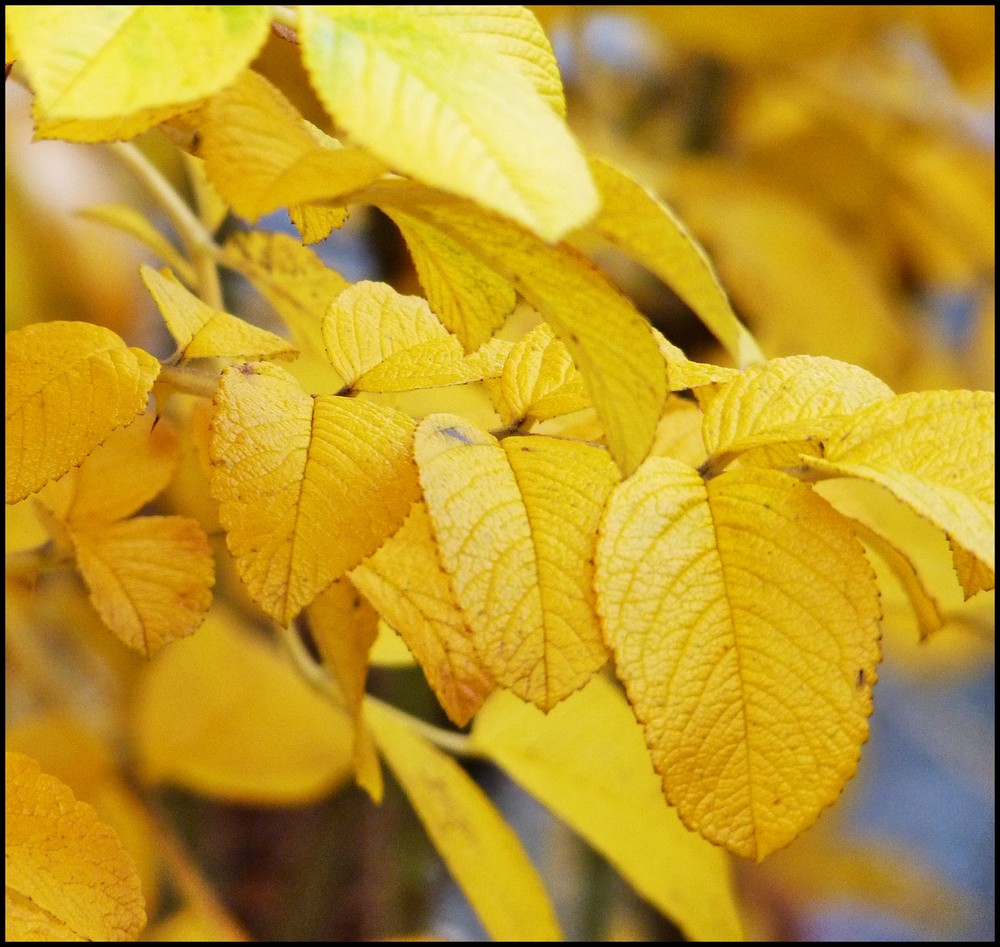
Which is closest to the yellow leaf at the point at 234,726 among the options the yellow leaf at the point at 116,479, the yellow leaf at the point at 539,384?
the yellow leaf at the point at 116,479

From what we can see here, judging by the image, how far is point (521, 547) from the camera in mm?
274

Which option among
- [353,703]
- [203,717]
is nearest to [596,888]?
[203,717]

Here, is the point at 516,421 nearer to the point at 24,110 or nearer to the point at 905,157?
the point at 24,110

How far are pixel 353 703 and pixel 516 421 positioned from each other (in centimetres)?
12

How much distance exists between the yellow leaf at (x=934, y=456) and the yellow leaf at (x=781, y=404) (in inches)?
0.6

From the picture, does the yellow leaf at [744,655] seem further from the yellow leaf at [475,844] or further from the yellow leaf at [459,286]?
the yellow leaf at [475,844]

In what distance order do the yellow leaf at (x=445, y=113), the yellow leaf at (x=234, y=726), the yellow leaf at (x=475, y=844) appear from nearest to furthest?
the yellow leaf at (x=445, y=113), the yellow leaf at (x=475, y=844), the yellow leaf at (x=234, y=726)

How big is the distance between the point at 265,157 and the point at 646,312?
2.73 feet

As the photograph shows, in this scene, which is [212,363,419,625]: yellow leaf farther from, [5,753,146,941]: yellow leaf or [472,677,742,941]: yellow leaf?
[472,677,742,941]: yellow leaf

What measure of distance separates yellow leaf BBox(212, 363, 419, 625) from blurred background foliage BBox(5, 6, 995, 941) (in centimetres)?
28

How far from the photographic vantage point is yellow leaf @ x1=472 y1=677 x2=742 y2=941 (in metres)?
0.50

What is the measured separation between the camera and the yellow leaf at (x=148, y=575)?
344 millimetres

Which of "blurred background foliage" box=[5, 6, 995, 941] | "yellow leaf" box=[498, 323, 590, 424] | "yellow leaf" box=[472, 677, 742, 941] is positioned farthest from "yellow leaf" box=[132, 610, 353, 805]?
"yellow leaf" box=[498, 323, 590, 424]

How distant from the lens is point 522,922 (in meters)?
0.46
